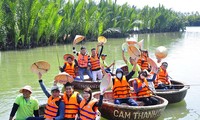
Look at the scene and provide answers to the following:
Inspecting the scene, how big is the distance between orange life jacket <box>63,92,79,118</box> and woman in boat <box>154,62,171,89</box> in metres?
4.02

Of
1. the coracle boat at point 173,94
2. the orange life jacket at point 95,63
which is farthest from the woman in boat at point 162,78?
the orange life jacket at point 95,63

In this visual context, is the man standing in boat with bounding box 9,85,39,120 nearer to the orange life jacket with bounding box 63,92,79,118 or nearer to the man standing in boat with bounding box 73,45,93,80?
the orange life jacket with bounding box 63,92,79,118

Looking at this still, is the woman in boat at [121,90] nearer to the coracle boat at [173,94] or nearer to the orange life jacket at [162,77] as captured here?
the coracle boat at [173,94]

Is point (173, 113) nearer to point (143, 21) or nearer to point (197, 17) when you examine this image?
point (143, 21)

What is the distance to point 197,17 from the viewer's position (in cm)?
7681

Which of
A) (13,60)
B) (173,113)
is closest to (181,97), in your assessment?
(173,113)

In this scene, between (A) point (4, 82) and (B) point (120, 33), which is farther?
(B) point (120, 33)

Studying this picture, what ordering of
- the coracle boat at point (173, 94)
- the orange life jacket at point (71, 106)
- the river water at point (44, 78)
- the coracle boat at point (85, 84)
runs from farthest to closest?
the coracle boat at point (85, 84)
the river water at point (44, 78)
the coracle boat at point (173, 94)
the orange life jacket at point (71, 106)

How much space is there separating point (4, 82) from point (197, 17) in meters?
70.5

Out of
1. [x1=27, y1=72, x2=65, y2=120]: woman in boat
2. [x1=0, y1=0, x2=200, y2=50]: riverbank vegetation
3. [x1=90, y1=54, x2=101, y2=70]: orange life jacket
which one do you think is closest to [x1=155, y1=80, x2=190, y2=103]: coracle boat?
[x1=90, y1=54, x2=101, y2=70]: orange life jacket

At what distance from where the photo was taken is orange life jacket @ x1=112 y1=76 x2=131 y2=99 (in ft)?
24.9

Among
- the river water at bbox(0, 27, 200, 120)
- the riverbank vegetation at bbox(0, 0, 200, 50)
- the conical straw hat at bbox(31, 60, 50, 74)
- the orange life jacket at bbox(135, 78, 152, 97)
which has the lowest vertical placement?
the river water at bbox(0, 27, 200, 120)

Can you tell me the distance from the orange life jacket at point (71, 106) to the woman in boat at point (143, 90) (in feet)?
7.46

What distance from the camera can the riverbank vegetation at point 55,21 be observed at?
21673 mm
